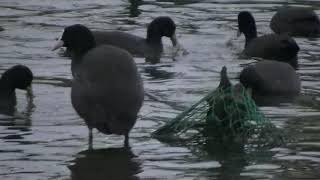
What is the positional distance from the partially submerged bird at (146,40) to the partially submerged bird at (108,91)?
636cm

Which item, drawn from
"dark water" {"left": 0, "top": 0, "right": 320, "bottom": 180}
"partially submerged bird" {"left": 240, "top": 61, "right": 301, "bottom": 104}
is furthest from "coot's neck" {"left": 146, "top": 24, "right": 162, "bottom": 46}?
"partially submerged bird" {"left": 240, "top": 61, "right": 301, "bottom": 104}

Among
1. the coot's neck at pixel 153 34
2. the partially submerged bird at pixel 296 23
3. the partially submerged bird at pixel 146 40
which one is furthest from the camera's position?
the partially submerged bird at pixel 296 23

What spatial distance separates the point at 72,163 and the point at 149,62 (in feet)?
24.7

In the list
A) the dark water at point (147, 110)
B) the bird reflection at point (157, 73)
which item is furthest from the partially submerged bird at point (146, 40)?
the bird reflection at point (157, 73)

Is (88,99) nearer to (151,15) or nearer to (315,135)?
(315,135)

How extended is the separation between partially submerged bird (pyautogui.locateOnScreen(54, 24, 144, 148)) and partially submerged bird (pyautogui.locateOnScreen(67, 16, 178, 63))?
636 cm

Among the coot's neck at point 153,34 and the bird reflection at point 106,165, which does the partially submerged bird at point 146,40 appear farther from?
the bird reflection at point 106,165

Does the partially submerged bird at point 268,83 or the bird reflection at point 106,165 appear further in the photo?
the partially submerged bird at point 268,83

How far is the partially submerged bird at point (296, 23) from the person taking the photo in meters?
20.2

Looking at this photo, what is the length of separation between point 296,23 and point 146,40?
364 centimetres

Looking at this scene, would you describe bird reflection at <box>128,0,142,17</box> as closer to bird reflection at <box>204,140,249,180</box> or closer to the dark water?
the dark water

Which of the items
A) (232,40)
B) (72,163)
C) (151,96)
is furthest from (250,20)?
(72,163)

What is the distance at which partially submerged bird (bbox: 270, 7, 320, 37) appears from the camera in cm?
2025

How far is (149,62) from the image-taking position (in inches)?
690
